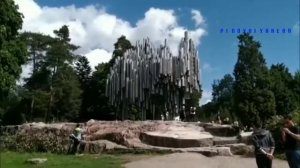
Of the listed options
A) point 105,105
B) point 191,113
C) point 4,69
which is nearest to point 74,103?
point 105,105

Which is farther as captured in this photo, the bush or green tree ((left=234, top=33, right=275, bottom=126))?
green tree ((left=234, top=33, right=275, bottom=126))

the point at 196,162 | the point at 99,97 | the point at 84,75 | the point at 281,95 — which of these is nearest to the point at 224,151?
the point at 196,162

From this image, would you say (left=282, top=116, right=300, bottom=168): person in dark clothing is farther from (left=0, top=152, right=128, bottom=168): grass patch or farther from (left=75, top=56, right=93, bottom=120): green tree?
(left=75, top=56, right=93, bottom=120): green tree

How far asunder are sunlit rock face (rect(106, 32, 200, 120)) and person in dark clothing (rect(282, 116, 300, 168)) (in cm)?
2259

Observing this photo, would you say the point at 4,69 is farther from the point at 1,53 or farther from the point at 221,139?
the point at 221,139

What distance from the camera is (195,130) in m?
29.5

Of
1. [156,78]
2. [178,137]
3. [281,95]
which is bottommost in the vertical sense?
[178,137]

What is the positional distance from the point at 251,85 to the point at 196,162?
5693 cm

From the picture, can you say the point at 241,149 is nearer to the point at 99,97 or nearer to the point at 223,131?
the point at 223,131

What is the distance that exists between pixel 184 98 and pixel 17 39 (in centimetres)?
1283

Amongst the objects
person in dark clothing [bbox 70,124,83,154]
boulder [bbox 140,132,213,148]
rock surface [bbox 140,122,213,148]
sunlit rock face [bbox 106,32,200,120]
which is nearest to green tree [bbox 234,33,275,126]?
sunlit rock face [bbox 106,32,200,120]

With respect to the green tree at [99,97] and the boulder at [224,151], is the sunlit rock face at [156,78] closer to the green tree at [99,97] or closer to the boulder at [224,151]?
the boulder at [224,151]

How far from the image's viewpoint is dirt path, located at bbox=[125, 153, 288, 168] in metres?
19.1

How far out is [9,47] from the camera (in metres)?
36.8
